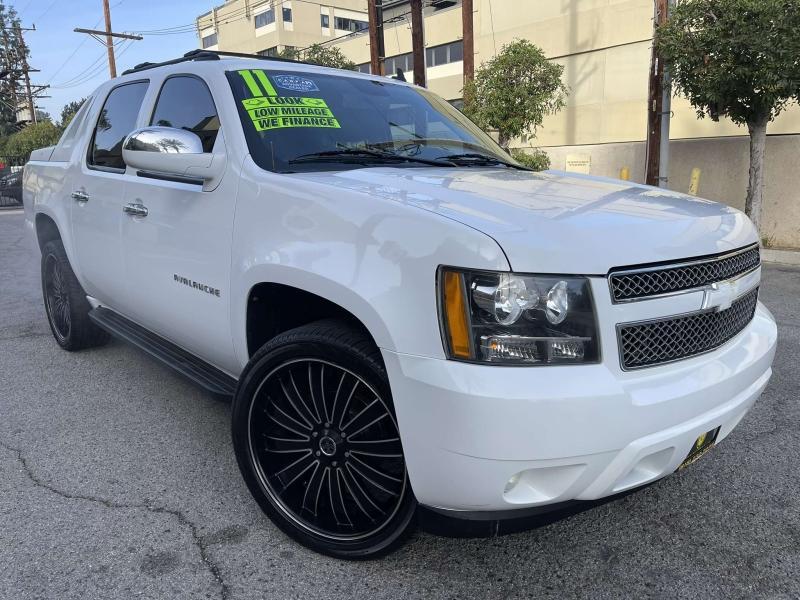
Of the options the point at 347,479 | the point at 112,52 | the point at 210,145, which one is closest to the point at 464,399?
the point at 347,479

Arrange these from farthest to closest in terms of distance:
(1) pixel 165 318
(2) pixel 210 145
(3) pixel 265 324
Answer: (1) pixel 165 318
(2) pixel 210 145
(3) pixel 265 324

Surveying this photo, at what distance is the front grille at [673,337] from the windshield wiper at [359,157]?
1360 mm

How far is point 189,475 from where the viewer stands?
9.46ft

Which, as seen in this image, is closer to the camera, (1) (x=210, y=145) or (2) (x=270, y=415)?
(2) (x=270, y=415)

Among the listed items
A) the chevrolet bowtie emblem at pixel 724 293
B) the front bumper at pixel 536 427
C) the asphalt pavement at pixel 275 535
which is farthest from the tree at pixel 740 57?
the front bumper at pixel 536 427

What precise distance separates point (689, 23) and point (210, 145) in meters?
8.95

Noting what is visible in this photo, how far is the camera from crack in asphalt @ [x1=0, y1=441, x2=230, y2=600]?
7.15ft

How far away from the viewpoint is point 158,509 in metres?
2.60

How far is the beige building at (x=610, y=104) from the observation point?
11227 millimetres

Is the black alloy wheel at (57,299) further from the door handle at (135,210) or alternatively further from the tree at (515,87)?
the tree at (515,87)

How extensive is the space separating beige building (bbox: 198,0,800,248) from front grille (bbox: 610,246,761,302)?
10.7 m

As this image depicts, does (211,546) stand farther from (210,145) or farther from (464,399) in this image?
(210,145)

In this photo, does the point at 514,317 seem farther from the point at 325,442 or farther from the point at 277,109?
the point at 277,109

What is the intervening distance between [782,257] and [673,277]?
881 cm
